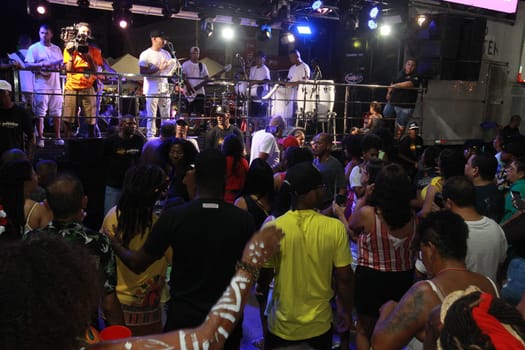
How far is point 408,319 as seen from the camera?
195 centimetres

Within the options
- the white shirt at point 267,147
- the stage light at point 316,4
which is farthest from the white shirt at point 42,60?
the stage light at point 316,4

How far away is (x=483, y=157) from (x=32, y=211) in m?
3.48

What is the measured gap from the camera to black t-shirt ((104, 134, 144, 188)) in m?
5.68

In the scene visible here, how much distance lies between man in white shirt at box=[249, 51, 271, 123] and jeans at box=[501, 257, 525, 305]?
7.93 meters

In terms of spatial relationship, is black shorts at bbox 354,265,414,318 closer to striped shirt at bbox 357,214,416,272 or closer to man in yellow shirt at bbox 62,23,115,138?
striped shirt at bbox 357,214,416,272

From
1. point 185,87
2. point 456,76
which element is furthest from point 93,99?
point 456,76

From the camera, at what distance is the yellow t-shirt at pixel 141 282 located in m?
2.65

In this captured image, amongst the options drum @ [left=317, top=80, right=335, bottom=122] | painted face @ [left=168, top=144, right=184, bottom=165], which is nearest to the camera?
painted face @ [left=168, top=144, right=184, bottom=165]

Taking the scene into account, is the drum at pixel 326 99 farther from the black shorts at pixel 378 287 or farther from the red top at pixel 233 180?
the black shorts at pixel 378 287

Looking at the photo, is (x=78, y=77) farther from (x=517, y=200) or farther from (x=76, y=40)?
(x=517, y=200)

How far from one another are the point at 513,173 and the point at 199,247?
10.2 ft

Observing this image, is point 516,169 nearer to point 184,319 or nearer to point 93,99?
point 184,319

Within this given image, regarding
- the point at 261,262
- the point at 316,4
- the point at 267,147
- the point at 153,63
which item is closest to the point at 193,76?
the point at 153,63

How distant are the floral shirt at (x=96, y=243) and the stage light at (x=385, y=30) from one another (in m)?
11.3
